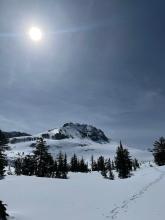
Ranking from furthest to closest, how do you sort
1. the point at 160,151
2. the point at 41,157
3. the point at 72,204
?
the point at 160,151 → the point at 41,157 → the point at 72,204

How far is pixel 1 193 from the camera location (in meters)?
23.4

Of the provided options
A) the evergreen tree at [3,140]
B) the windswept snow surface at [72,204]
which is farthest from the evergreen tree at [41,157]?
the windswept snow surface at [72,204]

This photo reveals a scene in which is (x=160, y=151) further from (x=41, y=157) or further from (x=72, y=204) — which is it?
(x=72, y=204)

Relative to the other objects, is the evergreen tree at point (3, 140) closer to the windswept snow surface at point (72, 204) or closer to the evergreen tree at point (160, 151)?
the windswept snow surface at point (72, 204)

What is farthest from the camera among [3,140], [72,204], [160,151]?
[160,151]

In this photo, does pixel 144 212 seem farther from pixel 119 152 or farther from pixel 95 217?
pixel 119 152

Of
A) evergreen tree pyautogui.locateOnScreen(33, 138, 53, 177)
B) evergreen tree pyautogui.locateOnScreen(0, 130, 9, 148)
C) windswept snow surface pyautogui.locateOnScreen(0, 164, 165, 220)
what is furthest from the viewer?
evergreen tree pyautogui.locateOnScreen(33, 138, 53, 177)

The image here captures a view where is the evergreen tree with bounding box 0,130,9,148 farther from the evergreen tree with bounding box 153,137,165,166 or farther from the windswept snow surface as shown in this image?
the evergreen tree with bounding box 153,137,165,166

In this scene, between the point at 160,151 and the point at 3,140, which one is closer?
the point at 3,140

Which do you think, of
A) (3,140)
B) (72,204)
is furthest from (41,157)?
(72,204)

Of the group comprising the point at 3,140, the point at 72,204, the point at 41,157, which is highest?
the point at 3,140

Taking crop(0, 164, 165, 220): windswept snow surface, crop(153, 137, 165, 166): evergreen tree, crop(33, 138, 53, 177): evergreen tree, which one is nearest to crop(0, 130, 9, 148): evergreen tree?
crop(33, 138, 53, 177): evergreen tree

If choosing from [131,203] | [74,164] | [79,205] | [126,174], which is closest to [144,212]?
[131,203]

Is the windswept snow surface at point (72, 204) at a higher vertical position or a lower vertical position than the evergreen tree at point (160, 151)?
lower
